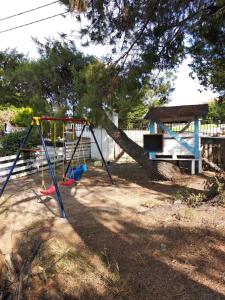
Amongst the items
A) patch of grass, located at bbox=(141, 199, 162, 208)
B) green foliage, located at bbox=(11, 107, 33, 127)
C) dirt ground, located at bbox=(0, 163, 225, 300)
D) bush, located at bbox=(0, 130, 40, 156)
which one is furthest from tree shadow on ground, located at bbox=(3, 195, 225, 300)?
green foliage, located at bbox=(11, 107, 33, 127)

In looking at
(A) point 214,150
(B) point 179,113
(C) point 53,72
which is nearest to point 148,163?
(B) point 179,113

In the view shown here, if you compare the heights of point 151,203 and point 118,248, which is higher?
Answer: point 151,203

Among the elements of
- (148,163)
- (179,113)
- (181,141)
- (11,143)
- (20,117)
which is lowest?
(148,163)

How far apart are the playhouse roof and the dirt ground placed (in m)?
3.22

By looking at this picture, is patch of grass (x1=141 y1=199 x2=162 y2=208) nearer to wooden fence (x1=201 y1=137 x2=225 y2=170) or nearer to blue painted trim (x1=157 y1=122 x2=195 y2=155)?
blue painted trim (x1=157 y1=122 x2=195 y2=155)

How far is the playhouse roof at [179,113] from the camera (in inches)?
345

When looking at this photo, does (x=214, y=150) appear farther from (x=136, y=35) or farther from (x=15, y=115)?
(x=15, y=115)

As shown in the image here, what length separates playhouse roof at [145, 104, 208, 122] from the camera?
8.76 metres

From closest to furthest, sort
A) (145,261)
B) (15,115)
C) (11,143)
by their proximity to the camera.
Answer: (145,261) → (11,143) → (15,115)

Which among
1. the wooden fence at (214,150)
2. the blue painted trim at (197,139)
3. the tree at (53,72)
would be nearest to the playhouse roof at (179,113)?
the blue painted trim at (197,139)

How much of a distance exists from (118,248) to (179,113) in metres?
5.73

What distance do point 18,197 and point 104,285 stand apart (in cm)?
416

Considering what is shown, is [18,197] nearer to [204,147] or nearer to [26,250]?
[26,250]

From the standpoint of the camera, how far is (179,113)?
Answer: 885 cm
